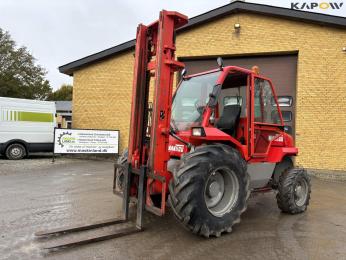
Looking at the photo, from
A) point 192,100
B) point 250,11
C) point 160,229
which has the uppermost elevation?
point 250,11

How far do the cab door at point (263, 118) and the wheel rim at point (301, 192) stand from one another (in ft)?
3.09

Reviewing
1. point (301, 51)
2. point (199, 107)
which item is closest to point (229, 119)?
point (199, 107)

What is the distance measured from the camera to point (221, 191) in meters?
5.37

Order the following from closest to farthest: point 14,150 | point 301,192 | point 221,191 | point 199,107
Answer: point 221,191, point 199,107, point 301,192, point 14,150

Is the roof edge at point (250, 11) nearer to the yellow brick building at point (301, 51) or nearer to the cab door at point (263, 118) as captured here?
the yellow brick building at point (301, 51)

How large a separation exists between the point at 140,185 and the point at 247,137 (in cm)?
200

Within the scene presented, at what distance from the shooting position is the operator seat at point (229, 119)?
6.03 meters

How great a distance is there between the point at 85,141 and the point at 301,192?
10.4 metres

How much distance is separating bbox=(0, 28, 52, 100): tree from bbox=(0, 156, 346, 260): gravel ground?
27.4 meters

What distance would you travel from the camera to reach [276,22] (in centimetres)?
1352

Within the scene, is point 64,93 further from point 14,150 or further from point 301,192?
point 301,192

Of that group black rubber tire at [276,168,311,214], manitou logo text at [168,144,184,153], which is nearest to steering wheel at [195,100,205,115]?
manitou logo text at [168,144,184,153]

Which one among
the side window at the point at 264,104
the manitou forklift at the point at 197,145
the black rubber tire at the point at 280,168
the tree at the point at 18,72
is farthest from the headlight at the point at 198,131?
the tree at the point at 18,72

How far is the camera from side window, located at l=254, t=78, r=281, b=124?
635 centimetres
